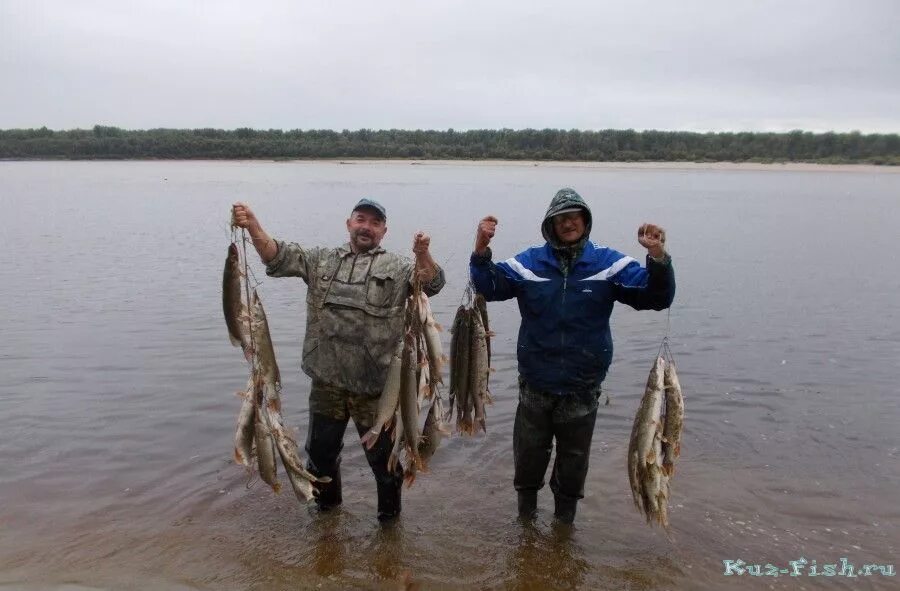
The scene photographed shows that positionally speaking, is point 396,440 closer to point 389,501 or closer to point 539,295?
point 389,501

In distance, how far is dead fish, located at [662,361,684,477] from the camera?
4.90 m

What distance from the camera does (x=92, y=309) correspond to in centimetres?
1412

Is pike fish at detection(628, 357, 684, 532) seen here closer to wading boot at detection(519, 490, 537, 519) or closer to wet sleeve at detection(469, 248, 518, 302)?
wading boot at detection(519, 490, 537, 519)

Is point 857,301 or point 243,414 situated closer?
point 243,414

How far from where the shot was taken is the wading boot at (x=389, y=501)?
5801mm

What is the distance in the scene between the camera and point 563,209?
195 inches

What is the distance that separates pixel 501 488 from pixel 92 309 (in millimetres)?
10827

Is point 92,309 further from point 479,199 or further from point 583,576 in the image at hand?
point 479,199

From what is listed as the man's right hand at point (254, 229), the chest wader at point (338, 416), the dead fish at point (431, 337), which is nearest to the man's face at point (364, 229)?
the chest wader at point (338, 416)

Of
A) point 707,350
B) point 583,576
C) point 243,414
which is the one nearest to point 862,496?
point 583,576

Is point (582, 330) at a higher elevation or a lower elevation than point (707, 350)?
higher

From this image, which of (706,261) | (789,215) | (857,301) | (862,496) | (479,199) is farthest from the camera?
(479,199)

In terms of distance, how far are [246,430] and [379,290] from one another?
57.5 inches

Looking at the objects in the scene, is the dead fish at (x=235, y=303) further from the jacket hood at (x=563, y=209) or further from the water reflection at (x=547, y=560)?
the water reflection at (x=547, y=560)
